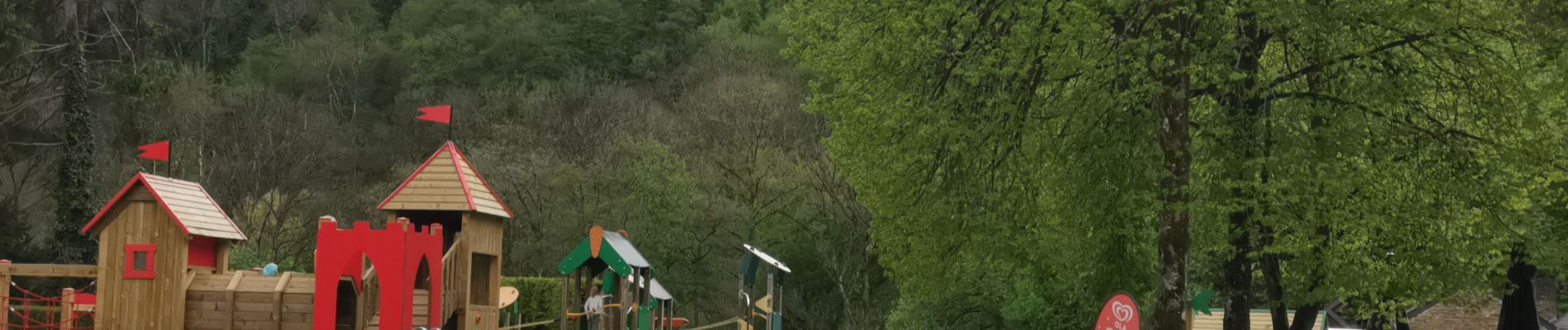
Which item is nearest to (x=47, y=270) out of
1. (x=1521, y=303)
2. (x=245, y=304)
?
(x=245, y=304)

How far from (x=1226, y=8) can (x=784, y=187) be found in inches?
1156

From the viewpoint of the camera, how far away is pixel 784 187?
156ft

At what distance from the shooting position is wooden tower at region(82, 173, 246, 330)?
18.1 metres

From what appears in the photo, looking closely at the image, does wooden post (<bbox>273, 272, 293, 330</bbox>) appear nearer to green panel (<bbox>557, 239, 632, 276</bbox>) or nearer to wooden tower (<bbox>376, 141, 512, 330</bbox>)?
wooden tower (<bbox>376, 141, 512, 330</bbox>)

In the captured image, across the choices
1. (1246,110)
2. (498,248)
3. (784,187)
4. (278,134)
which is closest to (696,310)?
(784,187)

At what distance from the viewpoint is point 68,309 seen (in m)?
19.8

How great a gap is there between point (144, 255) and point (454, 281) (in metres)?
4.00

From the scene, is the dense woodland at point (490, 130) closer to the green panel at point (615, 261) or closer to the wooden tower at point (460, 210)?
the wooden tower at point (460, 210)

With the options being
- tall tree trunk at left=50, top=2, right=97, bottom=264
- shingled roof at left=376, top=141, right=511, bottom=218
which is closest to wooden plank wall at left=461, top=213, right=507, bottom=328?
shingled roof at left=376, top=141, right=511, bottom=218

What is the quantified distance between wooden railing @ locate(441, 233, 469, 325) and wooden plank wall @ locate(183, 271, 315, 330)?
6.66 feet

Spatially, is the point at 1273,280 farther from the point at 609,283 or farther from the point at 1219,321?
the point at 1219,321

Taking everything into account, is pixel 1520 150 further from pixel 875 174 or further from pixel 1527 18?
pixel 1527 18

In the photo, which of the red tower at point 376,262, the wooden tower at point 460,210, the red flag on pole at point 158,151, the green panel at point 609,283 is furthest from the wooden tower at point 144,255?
the green panel at point 609,283

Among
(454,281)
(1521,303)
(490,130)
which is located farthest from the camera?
(490,130)
